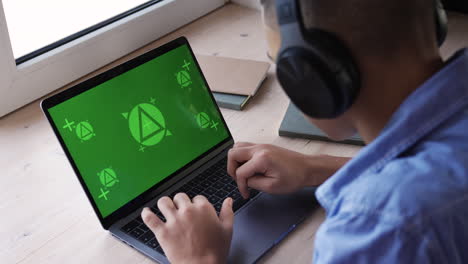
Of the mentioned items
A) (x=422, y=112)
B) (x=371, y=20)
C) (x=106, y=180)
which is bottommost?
(x=106, y=180)

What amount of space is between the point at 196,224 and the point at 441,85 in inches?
16.5

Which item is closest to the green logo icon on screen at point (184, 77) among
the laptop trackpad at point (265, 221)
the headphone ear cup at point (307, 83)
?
the laptop trackpad at point (265, 221)

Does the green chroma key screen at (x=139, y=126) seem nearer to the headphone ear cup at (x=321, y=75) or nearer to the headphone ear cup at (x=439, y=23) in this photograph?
the headphone ear cup at (x=321, y=75)

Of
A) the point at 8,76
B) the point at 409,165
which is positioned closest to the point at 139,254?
the point at 409,165

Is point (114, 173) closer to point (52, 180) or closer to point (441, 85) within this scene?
point (52, 180)

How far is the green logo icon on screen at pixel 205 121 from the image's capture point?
1105mm

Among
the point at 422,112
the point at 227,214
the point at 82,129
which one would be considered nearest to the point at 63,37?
the point at 82,129

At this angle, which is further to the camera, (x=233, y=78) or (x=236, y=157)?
(x=233, y=78)

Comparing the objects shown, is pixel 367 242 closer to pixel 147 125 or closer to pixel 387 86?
pixel 387 86

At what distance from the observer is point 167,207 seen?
0.92 meters

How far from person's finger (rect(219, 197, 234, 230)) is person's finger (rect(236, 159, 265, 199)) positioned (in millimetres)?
63

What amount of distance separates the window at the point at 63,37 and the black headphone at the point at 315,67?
2.71 ft

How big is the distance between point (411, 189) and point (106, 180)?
0.54 m

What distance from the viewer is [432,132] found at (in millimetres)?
668
